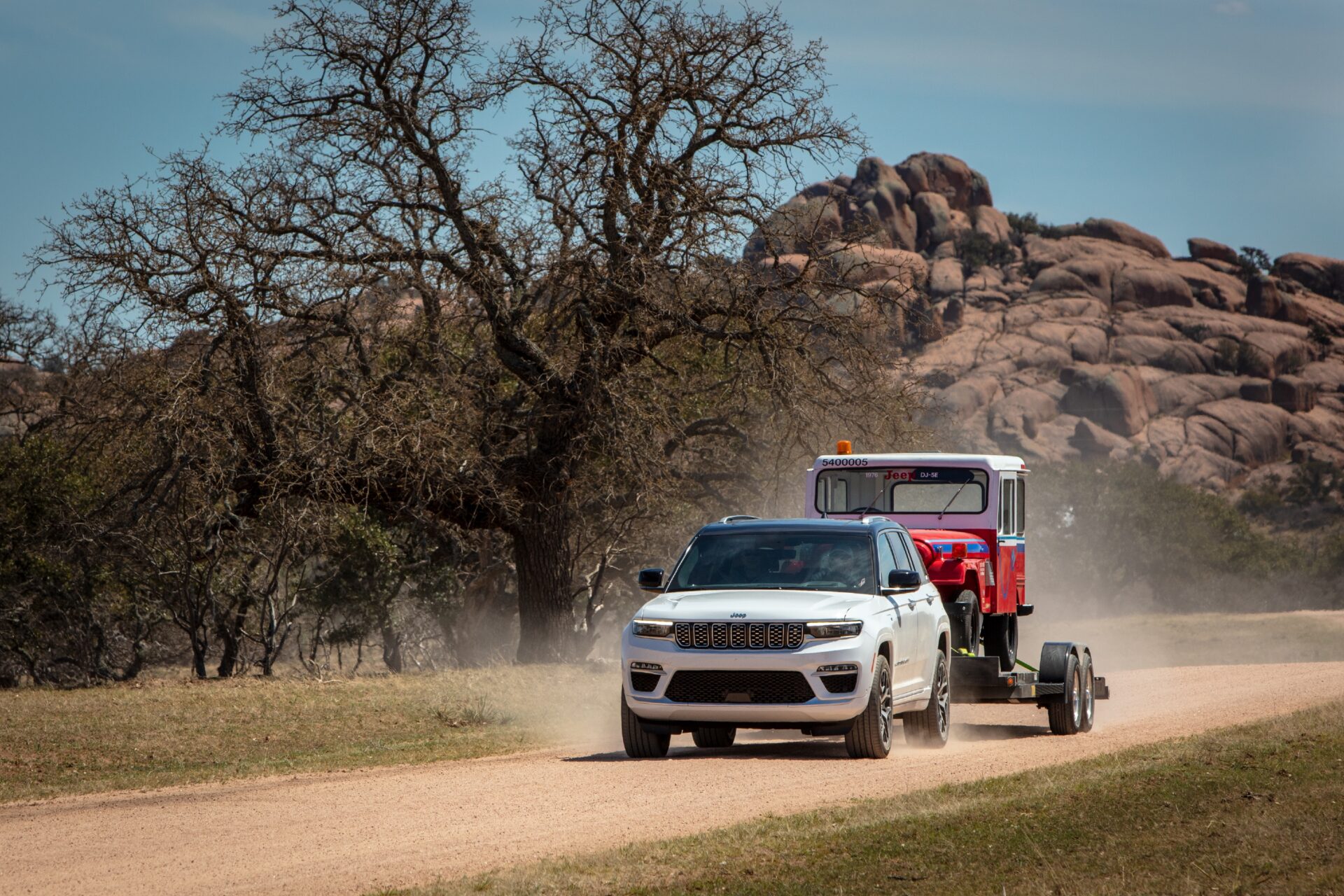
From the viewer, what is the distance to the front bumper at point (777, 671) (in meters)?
10.4

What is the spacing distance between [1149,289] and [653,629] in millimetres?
98418

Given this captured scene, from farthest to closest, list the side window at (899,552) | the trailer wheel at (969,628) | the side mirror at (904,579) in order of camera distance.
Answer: the trailer wheel at (969,628) < the side window at (899,552) < the side mirror at (904,579)

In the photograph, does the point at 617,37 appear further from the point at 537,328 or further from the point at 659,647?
the point at 659,647

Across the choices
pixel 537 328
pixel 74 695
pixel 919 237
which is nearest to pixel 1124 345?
pixel 919 237

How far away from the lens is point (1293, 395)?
92.7m

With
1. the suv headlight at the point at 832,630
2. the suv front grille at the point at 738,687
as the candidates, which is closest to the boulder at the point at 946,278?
the suv headlight at the point at 832,630

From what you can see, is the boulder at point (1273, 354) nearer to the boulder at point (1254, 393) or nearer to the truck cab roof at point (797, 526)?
the boulder at point (1254, 393)

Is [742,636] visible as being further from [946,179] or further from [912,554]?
[946,179]

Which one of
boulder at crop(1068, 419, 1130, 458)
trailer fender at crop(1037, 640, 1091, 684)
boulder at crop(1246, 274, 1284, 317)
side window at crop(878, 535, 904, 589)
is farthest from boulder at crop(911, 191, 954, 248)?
side window at crop(878, 535, 904, 589)

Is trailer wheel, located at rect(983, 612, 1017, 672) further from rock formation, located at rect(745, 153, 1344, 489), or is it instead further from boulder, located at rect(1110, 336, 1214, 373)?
boulder, located at rect(1110, 336, 1214, 373)

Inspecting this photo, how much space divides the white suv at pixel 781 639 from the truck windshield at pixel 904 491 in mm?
2368

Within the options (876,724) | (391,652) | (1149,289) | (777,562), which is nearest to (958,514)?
(777,562)

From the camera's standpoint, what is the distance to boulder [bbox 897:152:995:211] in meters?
112

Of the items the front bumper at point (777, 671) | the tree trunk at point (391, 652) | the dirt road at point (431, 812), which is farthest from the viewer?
the tree trunk at point (391, 652)
